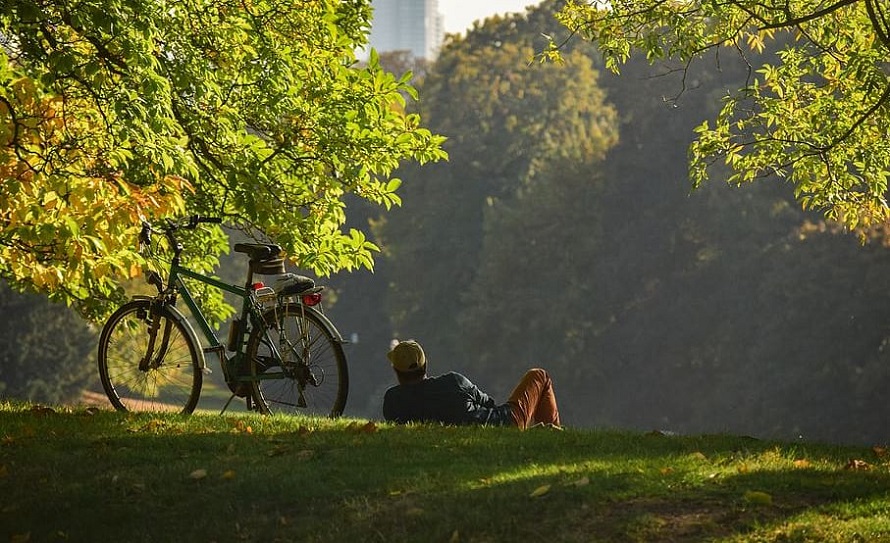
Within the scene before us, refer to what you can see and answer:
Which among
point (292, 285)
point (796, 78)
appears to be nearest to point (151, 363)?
point (292, 285)

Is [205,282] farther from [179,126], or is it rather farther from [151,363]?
[179,126]

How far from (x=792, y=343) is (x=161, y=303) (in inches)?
1285

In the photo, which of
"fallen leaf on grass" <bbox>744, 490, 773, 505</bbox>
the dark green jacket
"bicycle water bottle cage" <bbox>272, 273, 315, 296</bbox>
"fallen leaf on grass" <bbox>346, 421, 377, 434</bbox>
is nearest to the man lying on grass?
the dark green jacket

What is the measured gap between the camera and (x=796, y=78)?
1375 centimetres

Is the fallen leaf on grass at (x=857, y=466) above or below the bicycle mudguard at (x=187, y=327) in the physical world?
below

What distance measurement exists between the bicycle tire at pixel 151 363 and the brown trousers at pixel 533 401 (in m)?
2.41

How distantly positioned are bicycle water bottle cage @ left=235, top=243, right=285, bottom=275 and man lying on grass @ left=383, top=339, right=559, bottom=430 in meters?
1.29

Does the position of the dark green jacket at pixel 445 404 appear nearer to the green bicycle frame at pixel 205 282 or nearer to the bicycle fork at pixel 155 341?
the green bicycle frame at pixel 205 282

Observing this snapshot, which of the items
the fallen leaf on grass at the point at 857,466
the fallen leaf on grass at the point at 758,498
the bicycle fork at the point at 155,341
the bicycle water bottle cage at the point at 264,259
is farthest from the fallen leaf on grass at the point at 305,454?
the fallen leaf on grass at the point at 857,466

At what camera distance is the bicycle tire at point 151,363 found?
9.88 metres

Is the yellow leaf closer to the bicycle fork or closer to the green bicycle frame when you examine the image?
the green bicycle frame

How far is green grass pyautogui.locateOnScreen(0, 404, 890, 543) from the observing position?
6348 millimetres

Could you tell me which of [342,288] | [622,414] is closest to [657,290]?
[622,414]

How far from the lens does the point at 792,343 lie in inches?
1565
